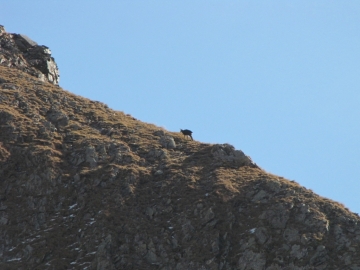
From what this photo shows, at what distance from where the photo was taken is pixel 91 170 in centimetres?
5191

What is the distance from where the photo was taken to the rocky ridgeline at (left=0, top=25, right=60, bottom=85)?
7231 centimetres

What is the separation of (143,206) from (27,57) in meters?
33.2

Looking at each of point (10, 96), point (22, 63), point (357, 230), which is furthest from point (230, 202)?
point (22, 63)

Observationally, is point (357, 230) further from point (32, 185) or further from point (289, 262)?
point (32, 185)

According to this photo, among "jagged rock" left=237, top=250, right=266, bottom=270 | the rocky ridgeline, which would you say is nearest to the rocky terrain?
"jagged rock" left=237, top=250, right=266, bottom=270

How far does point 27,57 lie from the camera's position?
75.6 metres

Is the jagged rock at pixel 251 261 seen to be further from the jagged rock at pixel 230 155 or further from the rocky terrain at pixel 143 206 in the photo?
the jagged rock at pixel 230 155

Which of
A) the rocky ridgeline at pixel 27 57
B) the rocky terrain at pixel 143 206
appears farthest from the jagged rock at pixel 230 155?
the rocky ridgeline at pixel 27 57

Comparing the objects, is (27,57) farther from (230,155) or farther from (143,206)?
(143,206)

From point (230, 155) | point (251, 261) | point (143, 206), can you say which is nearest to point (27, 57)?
point (230, 155)

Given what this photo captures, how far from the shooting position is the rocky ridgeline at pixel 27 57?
7231 cm

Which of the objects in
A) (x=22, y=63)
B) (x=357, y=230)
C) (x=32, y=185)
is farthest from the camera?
(x=22, y=63)

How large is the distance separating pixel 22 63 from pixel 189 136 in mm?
22707

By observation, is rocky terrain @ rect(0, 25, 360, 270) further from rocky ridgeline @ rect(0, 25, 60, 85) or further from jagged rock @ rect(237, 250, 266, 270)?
rocky ridgeline @ rect(0, 25, 60, 85)
